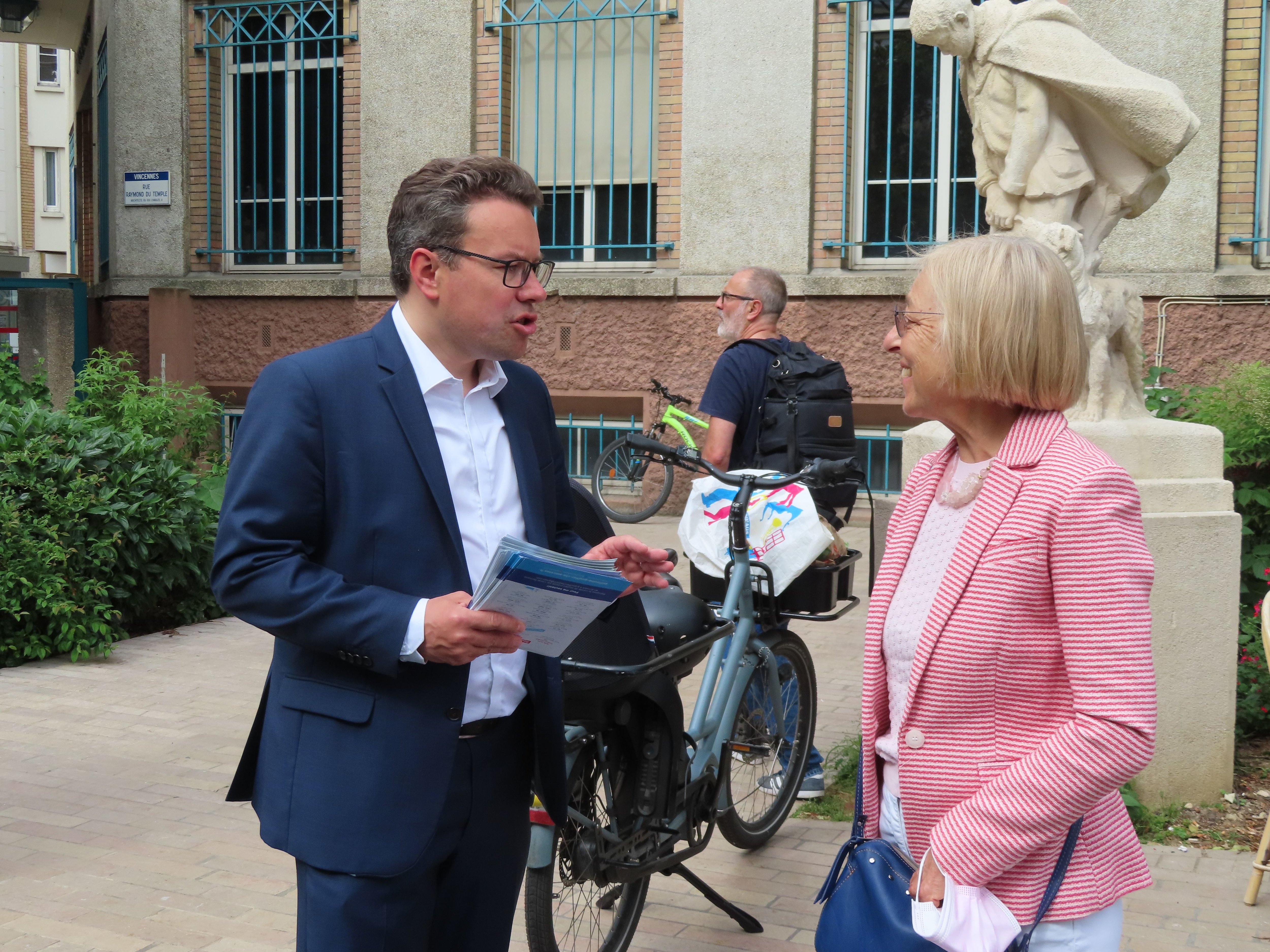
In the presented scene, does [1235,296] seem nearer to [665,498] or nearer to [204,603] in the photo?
[665,498]

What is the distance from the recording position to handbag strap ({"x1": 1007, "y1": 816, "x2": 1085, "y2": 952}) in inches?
80.0

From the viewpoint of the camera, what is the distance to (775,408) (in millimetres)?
5207

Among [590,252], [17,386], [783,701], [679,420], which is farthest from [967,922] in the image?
[590,252]

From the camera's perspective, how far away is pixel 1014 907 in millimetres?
2023

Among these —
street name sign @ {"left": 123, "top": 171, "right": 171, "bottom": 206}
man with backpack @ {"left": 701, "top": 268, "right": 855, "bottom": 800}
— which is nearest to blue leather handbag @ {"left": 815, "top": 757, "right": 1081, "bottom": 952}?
man with backpack @ {"left": 701, "top": 268, "right": 855, "bottom": 800}

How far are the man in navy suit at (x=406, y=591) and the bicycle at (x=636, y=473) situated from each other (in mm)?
9558

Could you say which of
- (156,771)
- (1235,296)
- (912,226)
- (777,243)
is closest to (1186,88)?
(1235,296)

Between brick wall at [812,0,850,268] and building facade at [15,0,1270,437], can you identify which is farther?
brick wall at [812,0,850,268]

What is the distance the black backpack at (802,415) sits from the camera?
17.0ft

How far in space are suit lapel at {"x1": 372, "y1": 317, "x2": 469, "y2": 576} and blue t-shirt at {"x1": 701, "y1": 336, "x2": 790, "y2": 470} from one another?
2928 mm

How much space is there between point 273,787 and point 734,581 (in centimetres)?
217

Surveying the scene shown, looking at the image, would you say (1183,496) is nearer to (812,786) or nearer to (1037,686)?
(812,786)

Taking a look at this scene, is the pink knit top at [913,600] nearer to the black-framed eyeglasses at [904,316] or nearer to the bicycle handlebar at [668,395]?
the black-framed eyeglasses at [904,316]

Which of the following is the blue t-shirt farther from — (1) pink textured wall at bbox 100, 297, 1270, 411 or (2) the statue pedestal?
(1) pink textured wall at bbox 100, 297, 1270, 411
